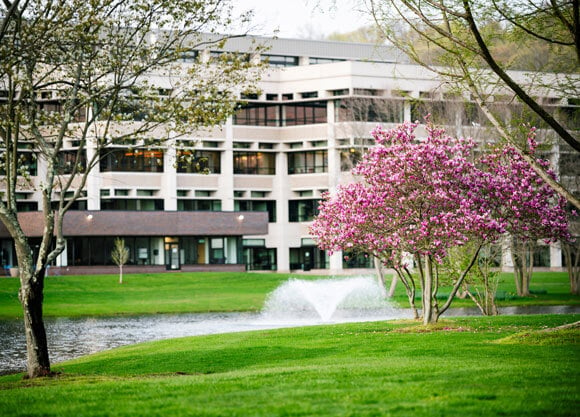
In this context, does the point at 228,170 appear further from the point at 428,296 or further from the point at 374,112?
the point at 428,296

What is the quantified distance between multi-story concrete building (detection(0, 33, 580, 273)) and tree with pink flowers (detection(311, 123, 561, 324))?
150 feet

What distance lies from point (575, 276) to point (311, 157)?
37695 mm

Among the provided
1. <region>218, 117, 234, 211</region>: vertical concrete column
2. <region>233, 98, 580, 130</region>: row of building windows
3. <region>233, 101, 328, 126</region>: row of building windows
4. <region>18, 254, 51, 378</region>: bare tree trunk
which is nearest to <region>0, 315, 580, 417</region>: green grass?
<region>18, 254, 51, 378</region>: bare tree trunk

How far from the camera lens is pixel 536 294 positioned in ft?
169

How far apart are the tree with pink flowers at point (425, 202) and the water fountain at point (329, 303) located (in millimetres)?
12560

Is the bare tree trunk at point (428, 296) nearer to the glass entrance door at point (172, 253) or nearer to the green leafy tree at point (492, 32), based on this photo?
the green leafy tree at point (492, 32)

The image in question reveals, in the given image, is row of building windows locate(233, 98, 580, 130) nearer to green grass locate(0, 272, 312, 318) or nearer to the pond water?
the pond water

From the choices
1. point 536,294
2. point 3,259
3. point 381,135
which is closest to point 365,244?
point 381,135

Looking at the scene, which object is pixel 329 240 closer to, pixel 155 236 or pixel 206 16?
pixel 206 16

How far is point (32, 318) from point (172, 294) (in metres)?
37.9

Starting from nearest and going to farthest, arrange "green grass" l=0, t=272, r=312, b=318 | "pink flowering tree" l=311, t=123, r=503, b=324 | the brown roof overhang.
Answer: "pink flowering tree" l=311, t=123, r=503, b=324
"green grass" l=0, t=272, r=312, b=318
the brown roof overhang

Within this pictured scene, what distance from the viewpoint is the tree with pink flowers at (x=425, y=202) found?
23.3 metres

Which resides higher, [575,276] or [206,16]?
[206,16]

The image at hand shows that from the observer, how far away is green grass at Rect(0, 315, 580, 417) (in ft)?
33.5
